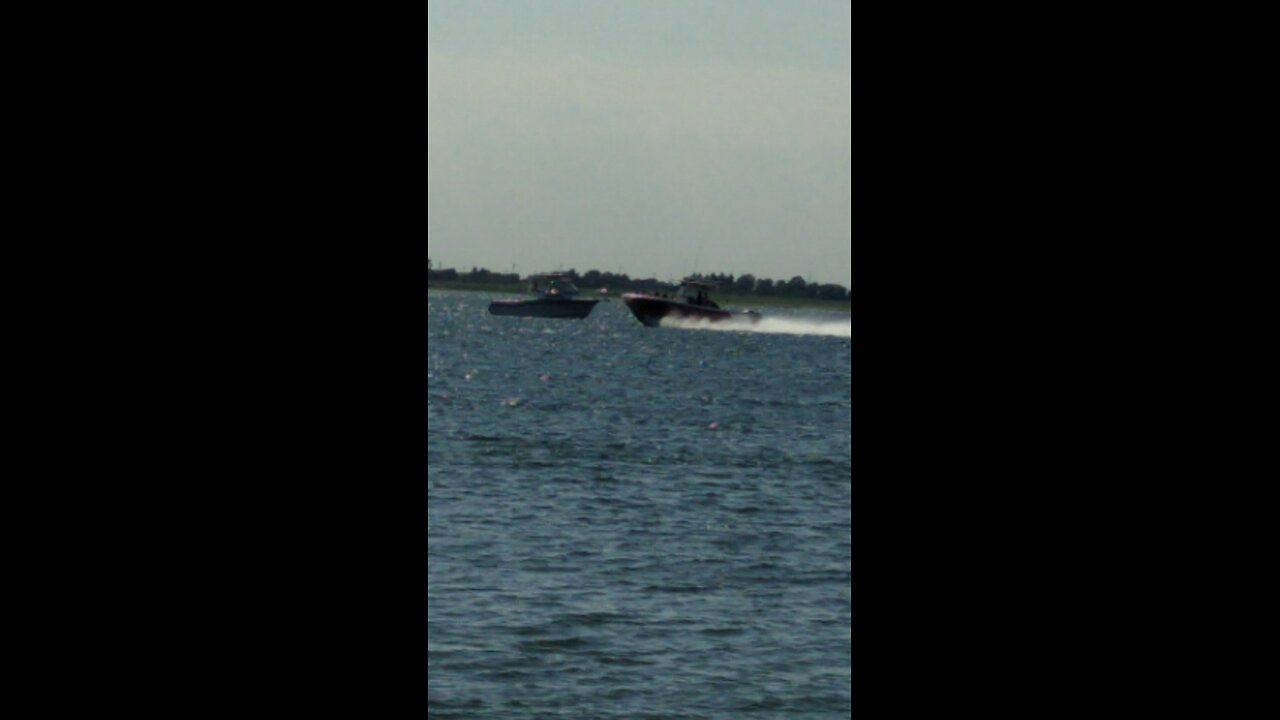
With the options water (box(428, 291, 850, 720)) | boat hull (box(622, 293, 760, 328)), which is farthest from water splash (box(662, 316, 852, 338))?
water (box(428, 291, 850, 720))

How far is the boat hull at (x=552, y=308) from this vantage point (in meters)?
94.4

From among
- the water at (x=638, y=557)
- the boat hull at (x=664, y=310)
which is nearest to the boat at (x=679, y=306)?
the boat hull at (x=664, y=310)

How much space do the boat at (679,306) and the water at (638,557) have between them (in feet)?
110

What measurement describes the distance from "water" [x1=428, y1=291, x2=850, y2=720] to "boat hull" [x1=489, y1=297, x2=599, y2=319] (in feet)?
157

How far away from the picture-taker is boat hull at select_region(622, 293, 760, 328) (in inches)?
3135

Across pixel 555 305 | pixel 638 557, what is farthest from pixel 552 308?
pixel 638 557

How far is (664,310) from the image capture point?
81500 mm

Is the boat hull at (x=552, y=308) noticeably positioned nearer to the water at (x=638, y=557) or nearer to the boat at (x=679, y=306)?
the boat at (x=679, y=306)
